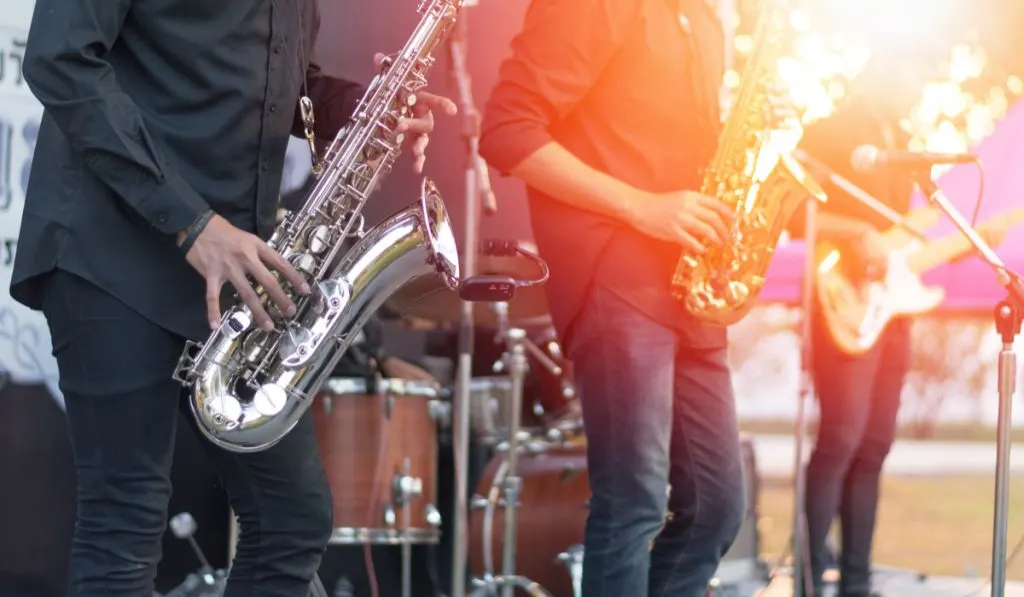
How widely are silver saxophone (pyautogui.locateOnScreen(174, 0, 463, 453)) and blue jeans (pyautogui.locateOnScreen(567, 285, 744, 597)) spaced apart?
45 centimetres

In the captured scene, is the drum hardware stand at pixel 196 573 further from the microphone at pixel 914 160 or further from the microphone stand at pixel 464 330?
the microphone at pixel 914 160

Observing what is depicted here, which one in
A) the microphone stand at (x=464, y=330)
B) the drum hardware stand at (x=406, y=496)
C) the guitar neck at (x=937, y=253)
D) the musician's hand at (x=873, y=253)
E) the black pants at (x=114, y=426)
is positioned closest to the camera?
the black pants at (x=114, y=426)

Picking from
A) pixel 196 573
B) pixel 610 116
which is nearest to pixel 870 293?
pixel 610 116

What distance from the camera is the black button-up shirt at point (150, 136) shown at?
2.11 meters

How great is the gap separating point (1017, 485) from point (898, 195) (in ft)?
27.6

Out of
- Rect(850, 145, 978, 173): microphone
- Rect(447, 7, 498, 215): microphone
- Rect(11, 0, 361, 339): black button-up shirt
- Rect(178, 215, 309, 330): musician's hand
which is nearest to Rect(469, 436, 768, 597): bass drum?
Rect(447, 7, 498, 215): microphone

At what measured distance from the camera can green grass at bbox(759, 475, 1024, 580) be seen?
7.33 metres

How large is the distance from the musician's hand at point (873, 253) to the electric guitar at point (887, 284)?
3 cm

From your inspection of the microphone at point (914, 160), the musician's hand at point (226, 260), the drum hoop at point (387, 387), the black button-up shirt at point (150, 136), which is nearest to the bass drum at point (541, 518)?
the drum hoop at point (387, 387)

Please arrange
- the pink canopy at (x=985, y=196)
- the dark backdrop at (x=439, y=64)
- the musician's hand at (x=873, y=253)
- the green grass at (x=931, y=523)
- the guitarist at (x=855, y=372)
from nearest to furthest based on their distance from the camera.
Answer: the dark backdrop at (x=439, y=64), the guitarist at (x=855, y=372), the musician's hand at (x=873, y=253), the pink canopy at (x=985, y=196), the green grass at (x=931, y=523)

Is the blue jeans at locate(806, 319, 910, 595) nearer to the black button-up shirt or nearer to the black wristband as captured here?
the black button-up shirt

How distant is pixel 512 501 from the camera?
172 inches

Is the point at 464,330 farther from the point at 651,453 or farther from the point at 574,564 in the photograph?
the point at 651,453

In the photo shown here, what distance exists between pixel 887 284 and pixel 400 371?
6.81 feet
